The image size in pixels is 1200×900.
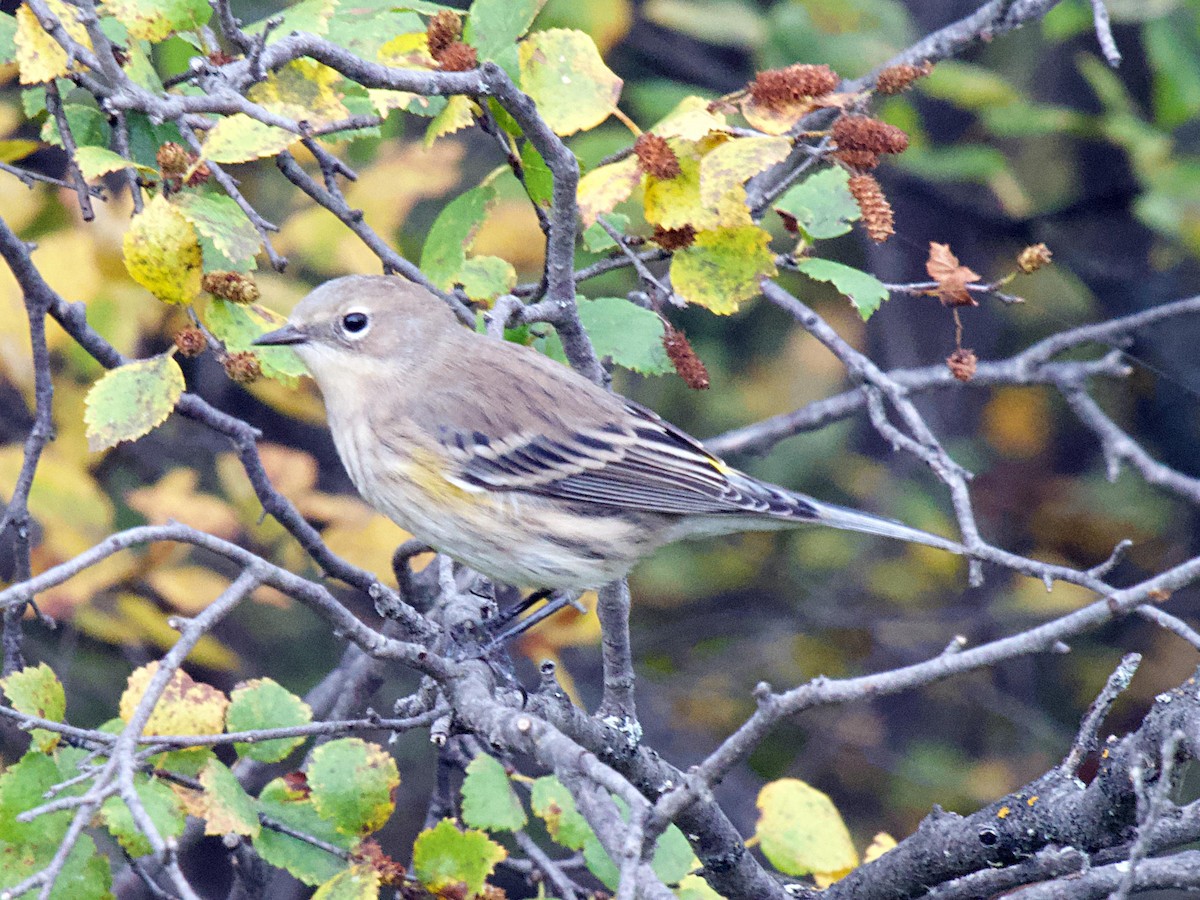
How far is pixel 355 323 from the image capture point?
3.68 metres

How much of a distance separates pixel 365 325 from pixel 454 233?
1.72 ft

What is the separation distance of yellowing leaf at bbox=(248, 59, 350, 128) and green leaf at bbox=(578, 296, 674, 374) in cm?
79

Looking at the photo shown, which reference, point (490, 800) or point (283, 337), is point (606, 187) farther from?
point (490, 800)

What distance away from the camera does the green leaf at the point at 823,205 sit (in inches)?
128

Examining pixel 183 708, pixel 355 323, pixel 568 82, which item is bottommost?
pixel 183 708

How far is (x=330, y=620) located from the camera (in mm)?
2268

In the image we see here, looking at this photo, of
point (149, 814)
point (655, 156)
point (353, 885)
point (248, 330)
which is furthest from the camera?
point (248, 330)

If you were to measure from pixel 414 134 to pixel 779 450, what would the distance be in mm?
2506

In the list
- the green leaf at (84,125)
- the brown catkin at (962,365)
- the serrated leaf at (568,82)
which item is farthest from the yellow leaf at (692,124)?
the green leaf at (84,125)

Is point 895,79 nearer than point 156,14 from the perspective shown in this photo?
No

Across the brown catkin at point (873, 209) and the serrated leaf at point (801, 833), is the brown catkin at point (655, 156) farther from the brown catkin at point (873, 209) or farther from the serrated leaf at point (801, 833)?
the serrated leaf at point (801, 833)

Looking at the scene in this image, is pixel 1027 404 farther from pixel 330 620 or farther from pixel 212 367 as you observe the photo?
pixel 330 620

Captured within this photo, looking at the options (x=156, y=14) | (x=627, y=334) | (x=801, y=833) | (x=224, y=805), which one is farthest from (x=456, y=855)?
(x=156, y=14)

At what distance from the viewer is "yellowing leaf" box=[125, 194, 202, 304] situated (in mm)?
2730
